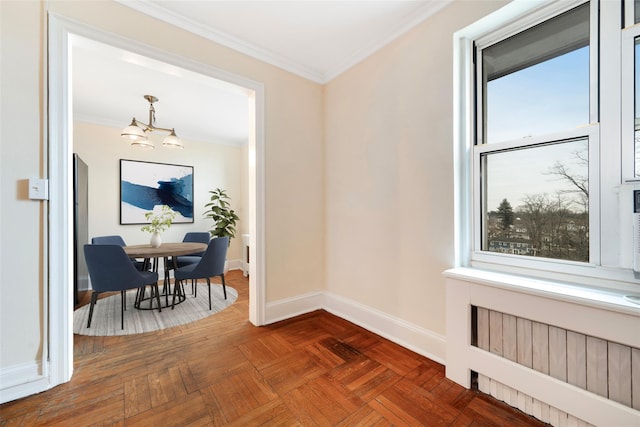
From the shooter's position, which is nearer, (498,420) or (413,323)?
(498,420)

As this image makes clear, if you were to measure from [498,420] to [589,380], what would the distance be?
1.57 ft

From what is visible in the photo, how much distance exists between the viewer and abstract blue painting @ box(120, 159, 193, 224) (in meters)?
4.19

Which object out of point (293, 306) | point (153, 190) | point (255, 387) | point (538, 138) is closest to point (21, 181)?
point (255, 387)

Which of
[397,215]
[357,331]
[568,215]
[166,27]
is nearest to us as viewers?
[568,215]

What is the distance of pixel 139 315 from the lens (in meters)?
2.80

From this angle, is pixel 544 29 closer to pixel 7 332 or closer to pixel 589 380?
pixel 589 380

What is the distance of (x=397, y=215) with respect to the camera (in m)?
2.20

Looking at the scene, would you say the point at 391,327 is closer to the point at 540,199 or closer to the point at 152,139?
the point at 540,199

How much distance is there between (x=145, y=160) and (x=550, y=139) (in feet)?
17.2

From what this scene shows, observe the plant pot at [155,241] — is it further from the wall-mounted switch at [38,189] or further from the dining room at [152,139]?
the wall-mounted switch at [38,189]

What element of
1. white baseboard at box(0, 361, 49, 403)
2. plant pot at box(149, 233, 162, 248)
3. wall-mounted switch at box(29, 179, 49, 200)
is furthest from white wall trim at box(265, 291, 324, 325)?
wall-mounted switch at box(29, 179, 49, 200)

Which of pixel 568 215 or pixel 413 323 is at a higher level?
pixel 568 215

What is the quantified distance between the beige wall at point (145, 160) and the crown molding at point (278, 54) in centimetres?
294

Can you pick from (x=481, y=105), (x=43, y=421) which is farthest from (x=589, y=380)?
(x=43, y=421)
